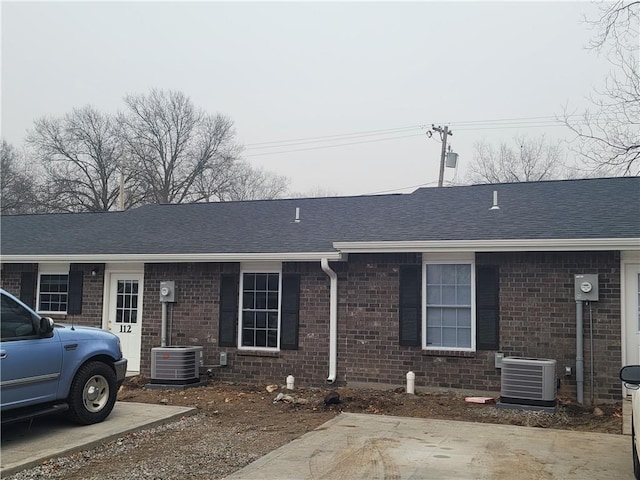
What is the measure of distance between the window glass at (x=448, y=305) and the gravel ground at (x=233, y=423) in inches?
37.3

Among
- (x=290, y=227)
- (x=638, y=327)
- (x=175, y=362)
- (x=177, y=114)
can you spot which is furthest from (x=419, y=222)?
(x=177, y=114)

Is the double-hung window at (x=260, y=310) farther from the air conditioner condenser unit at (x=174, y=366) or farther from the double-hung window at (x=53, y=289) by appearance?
the double-hung window at (x=53, y=289)

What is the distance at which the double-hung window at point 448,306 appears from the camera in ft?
34.1

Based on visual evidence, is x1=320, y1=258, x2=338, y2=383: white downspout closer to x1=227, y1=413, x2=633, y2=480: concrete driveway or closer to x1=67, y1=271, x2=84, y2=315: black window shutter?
x1=227, y1=413, x2=633, y2=480: concrete driveway

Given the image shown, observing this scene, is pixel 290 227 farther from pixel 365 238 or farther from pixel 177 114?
pixel 177 114

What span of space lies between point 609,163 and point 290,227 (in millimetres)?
6264

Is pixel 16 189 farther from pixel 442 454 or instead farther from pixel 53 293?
pixel 442 454

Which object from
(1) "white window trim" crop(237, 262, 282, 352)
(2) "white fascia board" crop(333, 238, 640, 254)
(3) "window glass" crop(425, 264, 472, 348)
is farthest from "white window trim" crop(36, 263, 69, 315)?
(3) "window glass" crop(425, 264, 472, 348)

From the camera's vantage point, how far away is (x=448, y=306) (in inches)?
414

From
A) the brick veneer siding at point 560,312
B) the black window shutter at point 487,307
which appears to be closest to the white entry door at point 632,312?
the brick veneer siding at point 560,312

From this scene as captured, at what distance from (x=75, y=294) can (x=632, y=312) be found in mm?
10843

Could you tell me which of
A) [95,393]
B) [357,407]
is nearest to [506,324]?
[357,407]

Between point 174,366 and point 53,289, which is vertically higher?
point 53,289

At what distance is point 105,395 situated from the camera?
809 cm
